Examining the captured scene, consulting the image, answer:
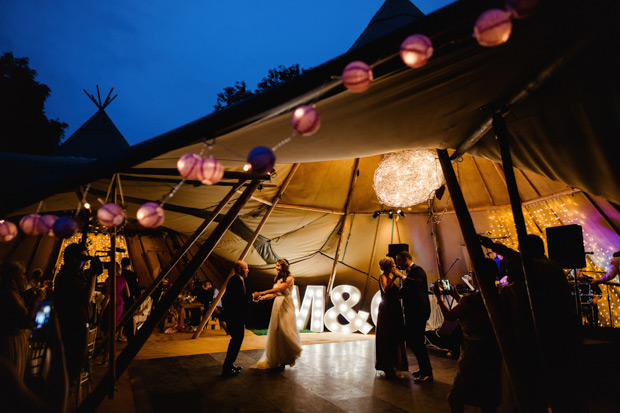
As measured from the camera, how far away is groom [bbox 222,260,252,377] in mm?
4391

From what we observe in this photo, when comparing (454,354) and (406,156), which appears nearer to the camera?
(406,156)

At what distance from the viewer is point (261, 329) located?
28.8 feet

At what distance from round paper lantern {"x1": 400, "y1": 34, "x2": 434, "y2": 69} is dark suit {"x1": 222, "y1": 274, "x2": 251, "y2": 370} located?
404 centimetres

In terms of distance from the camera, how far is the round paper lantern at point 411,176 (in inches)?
193

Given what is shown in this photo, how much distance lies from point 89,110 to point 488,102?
194 m

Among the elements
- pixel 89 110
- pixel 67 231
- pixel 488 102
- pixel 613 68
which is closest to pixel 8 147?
pixel 67 231

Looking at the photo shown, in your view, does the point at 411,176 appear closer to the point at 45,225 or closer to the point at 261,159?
the point at 261,159

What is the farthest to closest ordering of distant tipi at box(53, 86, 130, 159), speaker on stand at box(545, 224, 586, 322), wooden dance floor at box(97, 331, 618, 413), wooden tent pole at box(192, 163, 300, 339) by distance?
1. distant tipi at box(53, 86, 130, 159)
2. wooden tent pole at box(192, 163, 300, 339)
3. speaker on stand at box(545, 224, 586, 322)
4. wooden dance floor at box(97, 331, 618, 413)

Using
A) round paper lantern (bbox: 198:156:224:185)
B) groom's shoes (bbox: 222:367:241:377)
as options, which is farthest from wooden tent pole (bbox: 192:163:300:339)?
round paper lantern (bbox: 198:156:224:185)

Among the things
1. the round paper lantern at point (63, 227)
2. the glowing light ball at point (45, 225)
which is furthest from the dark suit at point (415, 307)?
the glowing light ball at point (45, 225)

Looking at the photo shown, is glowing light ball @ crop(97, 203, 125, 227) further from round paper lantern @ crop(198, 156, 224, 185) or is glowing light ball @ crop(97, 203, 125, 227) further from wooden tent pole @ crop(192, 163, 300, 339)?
wooden tent pole @ crop(192, 163, 300, 339)

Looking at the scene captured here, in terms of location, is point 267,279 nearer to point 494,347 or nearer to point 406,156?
point 406,156

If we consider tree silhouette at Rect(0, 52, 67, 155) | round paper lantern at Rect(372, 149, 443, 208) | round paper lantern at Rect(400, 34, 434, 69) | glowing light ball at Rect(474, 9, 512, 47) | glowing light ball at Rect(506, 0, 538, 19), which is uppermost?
tree silhouette at Rect(0, 52, 67, 155)

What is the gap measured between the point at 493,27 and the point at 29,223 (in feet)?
10.3
